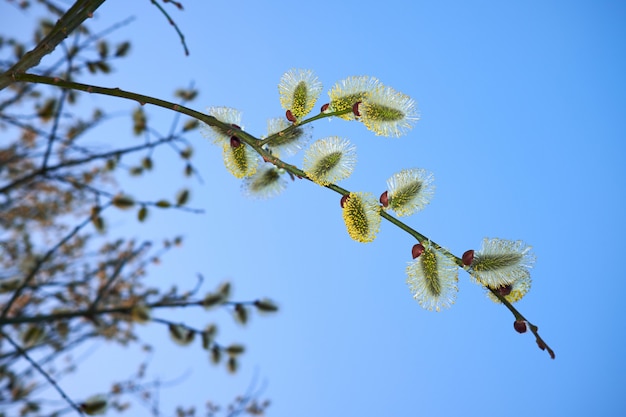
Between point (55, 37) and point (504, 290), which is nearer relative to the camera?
point (55, 37)

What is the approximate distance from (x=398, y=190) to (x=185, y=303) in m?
0.84

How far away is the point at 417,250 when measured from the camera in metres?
1.18

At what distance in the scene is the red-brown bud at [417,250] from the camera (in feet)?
3.86

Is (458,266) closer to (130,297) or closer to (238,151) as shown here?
(238,151)

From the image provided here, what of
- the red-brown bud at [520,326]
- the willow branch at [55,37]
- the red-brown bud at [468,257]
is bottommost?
the red-brown bud at [520,326]

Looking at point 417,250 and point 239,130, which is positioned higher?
point 239,130

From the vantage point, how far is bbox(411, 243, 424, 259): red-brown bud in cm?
118

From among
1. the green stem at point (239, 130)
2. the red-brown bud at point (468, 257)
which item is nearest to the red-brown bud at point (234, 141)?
the green stem at point (239, 130)

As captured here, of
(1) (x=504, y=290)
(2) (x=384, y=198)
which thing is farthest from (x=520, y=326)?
(2) (x=384, y=198)

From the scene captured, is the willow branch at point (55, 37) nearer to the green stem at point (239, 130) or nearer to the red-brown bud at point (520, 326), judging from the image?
the green stem at point (239, 130)

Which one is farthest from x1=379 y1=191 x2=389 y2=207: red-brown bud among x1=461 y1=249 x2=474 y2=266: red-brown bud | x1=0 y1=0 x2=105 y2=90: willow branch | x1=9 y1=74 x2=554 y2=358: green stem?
x1=0 y1=0 x2=105 y2=90: willow branch

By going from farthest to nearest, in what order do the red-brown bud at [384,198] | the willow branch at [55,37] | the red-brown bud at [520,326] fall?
the red-brown bud at [384,198] < the red-brown bud at [520,326] < the willow branch at [55,37]

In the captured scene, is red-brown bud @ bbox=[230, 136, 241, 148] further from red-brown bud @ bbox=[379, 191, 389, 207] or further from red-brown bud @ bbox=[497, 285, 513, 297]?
red-brown bud @ bbox=[497, 285, 513, 297]

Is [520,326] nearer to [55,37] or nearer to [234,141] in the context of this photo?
[234,141]
